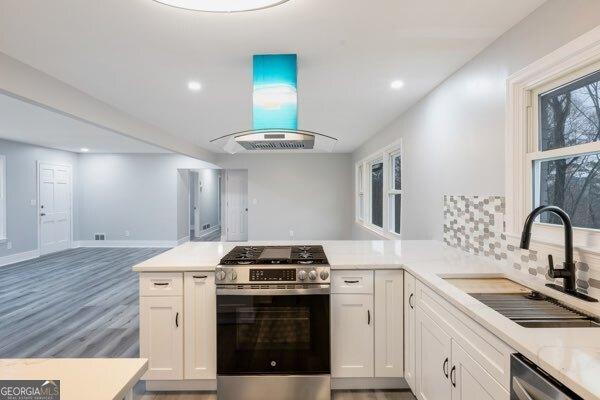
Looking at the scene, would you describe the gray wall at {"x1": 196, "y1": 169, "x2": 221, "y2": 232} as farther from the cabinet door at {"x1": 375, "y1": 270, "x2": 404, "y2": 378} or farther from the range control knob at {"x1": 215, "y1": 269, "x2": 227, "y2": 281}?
the cabinet door at {"x1": 375, "y1": 270, "x2": 404, "y2": 378}

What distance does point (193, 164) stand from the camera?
8.31 meters

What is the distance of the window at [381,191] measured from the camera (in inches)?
186

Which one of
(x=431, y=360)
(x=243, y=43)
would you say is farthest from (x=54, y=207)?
(x=431, y=360)

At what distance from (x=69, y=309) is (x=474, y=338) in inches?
170

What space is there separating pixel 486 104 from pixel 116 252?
7.83 metres

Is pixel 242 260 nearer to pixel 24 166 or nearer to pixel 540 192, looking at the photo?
pixel 540 192

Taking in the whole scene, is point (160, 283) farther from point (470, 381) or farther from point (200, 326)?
point (470, 381)

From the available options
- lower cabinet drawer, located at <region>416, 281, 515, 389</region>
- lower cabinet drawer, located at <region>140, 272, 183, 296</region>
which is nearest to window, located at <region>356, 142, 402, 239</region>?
lower cabinet drawer, located at <region>416, 281, 515, 389</region>

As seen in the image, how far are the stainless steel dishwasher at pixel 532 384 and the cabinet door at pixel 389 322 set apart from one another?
1.15 meters

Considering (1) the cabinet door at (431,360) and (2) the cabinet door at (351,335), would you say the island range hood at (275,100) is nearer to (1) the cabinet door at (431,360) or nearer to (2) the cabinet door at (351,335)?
(2) the cabinet door at (351,335)

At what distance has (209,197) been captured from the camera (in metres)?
11.0

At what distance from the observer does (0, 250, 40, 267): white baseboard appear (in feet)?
20.2

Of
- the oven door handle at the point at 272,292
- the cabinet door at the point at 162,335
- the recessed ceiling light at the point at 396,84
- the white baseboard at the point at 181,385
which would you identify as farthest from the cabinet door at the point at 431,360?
the recessed ceiling light at the point at 396,84

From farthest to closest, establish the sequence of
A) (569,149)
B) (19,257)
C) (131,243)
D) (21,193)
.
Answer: (131,243) → (21,193) → (19,257) → (569,149)
